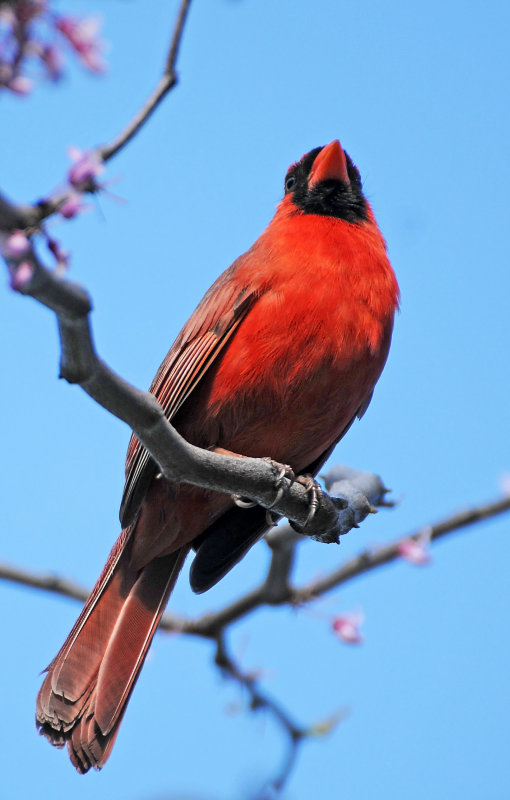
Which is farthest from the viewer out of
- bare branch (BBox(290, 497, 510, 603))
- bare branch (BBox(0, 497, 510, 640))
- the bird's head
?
the bird's head

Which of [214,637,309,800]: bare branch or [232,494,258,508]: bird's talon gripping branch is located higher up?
[232,494,258,508]: bird's talon gripping branch

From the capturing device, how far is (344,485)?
392cm

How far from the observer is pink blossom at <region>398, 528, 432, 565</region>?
141 inches

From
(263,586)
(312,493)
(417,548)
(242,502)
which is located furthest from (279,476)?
(263,586)

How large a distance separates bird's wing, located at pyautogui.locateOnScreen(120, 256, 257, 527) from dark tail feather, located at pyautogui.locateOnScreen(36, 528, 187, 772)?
0.32m

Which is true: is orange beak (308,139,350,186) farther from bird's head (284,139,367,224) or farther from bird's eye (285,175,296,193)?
bird's eye (285,175,296,193)

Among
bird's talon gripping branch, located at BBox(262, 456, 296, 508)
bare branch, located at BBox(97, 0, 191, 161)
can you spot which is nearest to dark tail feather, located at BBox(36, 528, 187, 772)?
bird's talon gripping branch, located at BBox(262, 456, 296, 508)

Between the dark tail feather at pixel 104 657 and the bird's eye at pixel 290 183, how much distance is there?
1.88 metres

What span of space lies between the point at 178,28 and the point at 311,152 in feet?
8.55

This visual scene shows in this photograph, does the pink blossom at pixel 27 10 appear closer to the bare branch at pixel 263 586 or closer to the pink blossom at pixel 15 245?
the pink blossom at pixel 15 245

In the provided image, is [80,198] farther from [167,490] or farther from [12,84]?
[167,490]

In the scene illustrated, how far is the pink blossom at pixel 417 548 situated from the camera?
141 inches

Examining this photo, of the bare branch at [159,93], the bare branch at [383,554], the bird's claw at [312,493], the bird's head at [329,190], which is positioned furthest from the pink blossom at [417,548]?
the bare branch at [159,93]

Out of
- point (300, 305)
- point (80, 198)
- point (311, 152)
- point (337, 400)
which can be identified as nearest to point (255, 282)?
point (300, 305)
